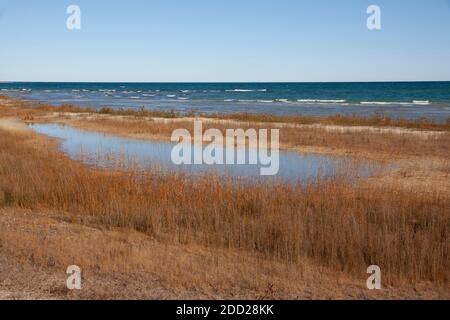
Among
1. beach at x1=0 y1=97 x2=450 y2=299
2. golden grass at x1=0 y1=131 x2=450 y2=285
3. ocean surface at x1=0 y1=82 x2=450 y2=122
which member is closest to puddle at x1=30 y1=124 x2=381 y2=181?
beach at x1=0 y1=97 x2=450 y2=299

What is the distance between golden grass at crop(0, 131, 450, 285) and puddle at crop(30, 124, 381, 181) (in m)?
2.03

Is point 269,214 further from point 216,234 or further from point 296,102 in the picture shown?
point 296,102

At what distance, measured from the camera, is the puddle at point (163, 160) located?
1488 cm

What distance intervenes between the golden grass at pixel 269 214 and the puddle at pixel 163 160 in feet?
6.66

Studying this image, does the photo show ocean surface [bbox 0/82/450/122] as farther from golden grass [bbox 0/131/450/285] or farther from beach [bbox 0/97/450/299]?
beach [bbox 0/97/450/299]

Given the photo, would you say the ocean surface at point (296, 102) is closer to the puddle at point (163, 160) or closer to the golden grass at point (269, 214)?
the puddle at point (163, 160)

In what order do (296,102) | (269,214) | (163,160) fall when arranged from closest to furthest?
(269,214), (163,160), (296,102)

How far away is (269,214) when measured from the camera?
30.9ft

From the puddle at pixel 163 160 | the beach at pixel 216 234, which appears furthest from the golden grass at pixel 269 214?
the puddle at pixel 163 160

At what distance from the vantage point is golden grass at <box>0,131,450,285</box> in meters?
7.38

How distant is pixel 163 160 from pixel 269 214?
866 cm

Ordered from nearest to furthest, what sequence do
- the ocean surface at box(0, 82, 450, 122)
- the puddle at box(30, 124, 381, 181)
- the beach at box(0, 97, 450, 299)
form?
the beach at box(0, 97, 450, 299)
the puddle at box(30, 124, 381, 181)
the ocean surface at box(0, 82, 450, 122)

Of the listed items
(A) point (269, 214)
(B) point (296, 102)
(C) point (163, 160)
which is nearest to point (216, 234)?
(A) point (269, 214)
